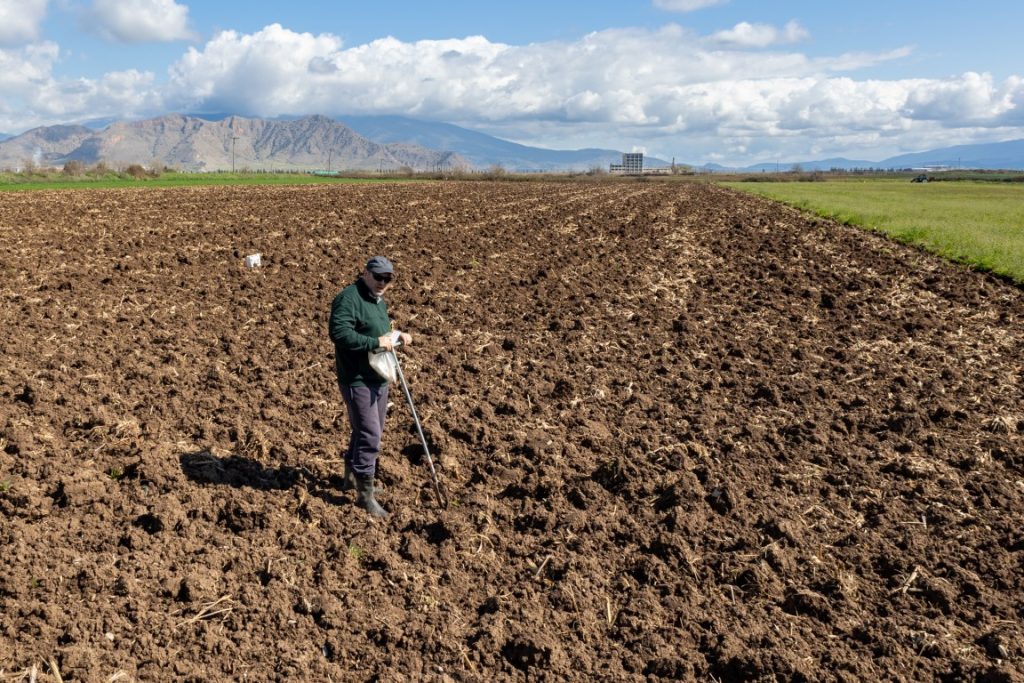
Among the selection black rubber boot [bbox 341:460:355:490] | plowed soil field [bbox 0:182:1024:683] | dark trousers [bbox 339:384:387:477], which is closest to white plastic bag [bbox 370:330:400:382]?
dark trousers [bbox 339:384:387:477]

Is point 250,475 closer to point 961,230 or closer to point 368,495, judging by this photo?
point 368,495

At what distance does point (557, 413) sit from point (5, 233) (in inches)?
809

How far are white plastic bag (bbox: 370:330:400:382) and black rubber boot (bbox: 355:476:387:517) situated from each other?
0.97m

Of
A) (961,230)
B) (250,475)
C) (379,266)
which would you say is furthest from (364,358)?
(961,230)

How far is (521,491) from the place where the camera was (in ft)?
25.5

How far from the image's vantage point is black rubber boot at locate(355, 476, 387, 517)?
7160 mm

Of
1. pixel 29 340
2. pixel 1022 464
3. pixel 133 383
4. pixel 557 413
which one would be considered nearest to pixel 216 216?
pixel 29 340

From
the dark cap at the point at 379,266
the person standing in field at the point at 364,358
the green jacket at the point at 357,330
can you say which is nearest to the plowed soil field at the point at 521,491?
the person standing in field at the point at 364,358

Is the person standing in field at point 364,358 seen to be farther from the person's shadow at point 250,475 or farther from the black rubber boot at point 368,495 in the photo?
the person's shadow at point 250,475

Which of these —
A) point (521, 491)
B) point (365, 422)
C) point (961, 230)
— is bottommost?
point (521, 491)

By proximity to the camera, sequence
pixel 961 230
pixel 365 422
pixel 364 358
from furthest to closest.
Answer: pixel 961 230
pixel 365 422
pixel 364 358

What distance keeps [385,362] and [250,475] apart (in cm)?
206

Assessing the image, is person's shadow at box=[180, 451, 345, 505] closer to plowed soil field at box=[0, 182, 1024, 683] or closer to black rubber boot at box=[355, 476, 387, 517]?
plowed soil field at box=[0, 182, 1024, 683]

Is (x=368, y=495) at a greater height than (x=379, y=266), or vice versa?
(x=379, y=266)
